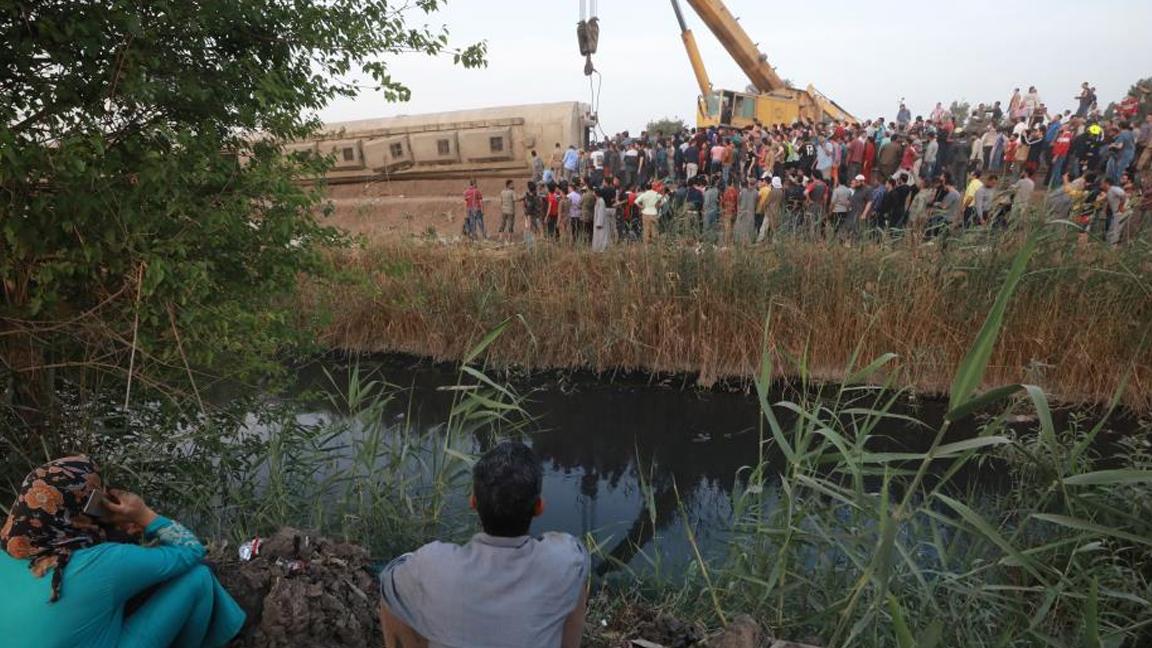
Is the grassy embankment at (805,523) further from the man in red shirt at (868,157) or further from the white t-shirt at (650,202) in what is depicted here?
the man in red shirt at (868,157)

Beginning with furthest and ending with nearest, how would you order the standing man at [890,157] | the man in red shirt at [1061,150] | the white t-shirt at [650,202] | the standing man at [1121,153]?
the standing man at [890,157], the man in red shirt at [1061,150], the standing man at [1121,153], the white t-shirt at [650,202]

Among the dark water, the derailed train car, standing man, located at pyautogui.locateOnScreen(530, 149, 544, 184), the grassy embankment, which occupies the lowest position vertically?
the dark water

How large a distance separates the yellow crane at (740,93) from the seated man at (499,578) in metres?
17.6

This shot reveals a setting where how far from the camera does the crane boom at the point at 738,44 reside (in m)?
18.1

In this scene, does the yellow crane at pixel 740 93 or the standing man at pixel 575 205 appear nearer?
the standing man at pixel 575 205

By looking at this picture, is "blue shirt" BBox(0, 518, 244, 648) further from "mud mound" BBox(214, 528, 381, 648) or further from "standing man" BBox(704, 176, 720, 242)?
"standing man" BBox(704, 176, 720, 242)

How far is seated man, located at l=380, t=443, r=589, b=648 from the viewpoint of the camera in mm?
1506

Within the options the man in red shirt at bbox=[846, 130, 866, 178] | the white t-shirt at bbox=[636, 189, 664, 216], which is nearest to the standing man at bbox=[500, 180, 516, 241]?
the white t-shirt at bbox=[636, 189, 664, 216]

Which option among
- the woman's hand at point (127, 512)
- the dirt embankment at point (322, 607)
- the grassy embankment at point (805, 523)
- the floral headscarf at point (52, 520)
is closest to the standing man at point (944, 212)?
the grassy embankment at point (805, 523)

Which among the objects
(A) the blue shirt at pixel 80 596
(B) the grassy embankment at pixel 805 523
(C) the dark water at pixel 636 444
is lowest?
(C) the dark water at pixel 636 444

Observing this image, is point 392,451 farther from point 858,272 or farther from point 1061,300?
point 1061,300

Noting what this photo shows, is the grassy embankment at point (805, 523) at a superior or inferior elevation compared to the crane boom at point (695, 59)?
inferior

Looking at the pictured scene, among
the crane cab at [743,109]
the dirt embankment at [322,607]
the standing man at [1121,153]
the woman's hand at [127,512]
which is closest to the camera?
the woman's hand at [127,512]

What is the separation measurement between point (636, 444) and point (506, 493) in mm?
5063
